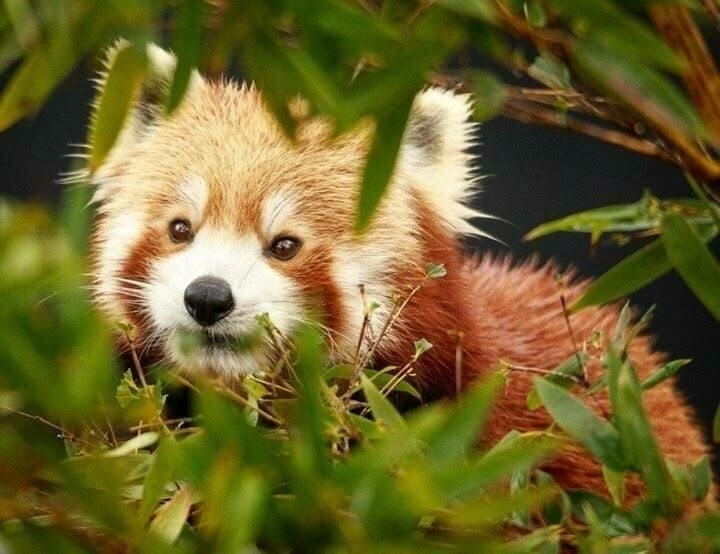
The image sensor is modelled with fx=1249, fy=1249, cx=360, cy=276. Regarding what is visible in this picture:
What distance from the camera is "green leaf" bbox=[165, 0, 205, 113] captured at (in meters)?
0.61

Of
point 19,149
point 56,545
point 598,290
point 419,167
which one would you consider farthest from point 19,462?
point 19,149

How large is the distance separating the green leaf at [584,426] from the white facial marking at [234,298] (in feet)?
1.56

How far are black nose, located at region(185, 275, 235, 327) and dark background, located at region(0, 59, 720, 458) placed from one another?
54 centimetres

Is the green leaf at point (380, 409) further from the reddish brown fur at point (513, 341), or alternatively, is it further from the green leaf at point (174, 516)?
the reddish brown fur at point (513, 341)

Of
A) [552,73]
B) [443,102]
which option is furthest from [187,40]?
[443,102]

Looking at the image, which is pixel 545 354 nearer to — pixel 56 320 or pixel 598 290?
pixel 598 290

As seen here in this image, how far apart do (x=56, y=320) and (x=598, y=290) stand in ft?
1.81

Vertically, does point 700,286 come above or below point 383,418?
above

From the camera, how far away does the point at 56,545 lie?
54cm

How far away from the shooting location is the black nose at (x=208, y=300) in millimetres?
1326

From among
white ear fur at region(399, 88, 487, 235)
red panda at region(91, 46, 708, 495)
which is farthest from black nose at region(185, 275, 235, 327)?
white ear fur at region(399, 88, 487, 235)

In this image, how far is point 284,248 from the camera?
1.44 m

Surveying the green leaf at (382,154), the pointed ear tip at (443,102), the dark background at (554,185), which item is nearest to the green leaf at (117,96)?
the green leaf at (382,154)

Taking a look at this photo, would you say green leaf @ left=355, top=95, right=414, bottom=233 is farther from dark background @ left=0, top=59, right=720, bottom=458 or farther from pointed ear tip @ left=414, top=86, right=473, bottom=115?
dark background @ left=0, top=59, right=720, bottom=458
